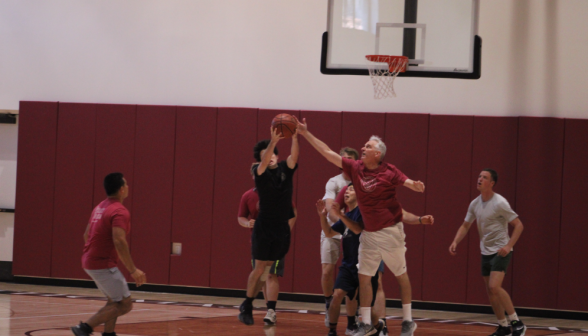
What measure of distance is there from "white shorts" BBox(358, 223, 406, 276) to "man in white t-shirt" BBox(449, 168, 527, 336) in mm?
1497

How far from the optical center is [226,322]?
6.48 meters

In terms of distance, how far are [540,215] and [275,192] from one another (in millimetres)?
4408

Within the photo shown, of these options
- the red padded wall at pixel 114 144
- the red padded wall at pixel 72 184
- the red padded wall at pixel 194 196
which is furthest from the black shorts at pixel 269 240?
the red padded wall at pixel 72 184

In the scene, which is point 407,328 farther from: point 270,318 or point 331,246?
point 270,318

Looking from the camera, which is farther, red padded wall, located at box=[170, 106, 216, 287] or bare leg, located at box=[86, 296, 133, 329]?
red padded wall, located at box=[170, 106, 216, 287]

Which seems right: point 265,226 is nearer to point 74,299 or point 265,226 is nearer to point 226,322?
point 226,322

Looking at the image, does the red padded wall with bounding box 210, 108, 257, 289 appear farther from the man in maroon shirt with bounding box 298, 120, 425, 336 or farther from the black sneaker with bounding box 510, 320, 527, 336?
the black sneaker with bounding box 510, 320, 527, 336

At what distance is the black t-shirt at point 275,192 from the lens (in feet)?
18.2

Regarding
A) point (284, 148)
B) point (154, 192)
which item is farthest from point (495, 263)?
point (154, 192)

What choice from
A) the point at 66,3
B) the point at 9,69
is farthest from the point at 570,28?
the point at 9,69

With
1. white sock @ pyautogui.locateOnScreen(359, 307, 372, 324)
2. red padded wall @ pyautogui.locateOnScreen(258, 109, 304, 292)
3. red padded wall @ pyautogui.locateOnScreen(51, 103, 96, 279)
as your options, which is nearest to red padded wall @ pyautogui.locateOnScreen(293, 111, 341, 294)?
red padded wall @ pyautogui.locateOnScreen(258, 109, 304, 292)

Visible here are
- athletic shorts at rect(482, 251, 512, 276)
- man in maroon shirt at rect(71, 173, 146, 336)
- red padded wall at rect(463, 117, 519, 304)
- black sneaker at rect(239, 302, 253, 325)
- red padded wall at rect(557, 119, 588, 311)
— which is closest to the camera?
man in maroon shirt at rect(71, 173, 146, 336)

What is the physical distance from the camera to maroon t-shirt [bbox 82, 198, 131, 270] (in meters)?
4.73

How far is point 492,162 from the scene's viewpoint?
838cm
